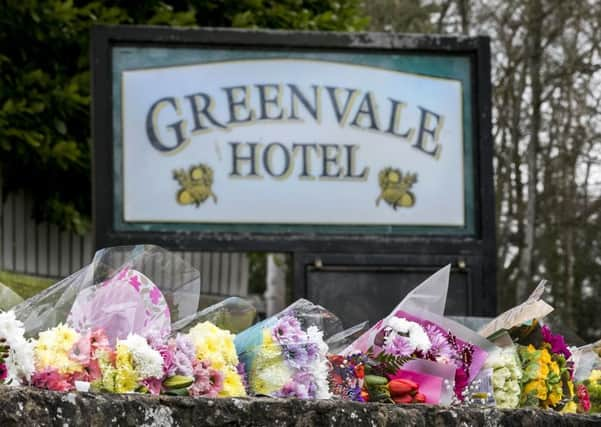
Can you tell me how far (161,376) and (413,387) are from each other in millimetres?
600

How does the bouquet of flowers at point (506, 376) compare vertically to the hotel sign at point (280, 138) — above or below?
below

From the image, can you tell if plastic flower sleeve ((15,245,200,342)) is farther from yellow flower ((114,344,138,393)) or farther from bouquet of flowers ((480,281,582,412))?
bouquet of flowers ((480,281,582,412))

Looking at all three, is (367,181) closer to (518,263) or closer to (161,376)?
(161,376)

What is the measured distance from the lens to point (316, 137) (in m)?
8.74

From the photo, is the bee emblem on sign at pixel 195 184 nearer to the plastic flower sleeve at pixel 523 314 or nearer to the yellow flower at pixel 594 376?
the yellow flower at pixel 594 376

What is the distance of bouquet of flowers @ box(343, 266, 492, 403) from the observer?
3.01m

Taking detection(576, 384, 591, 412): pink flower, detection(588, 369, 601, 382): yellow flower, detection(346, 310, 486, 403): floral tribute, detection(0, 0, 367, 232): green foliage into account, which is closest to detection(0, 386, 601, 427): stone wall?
detection(346, 310, 486, 403): floral tribute

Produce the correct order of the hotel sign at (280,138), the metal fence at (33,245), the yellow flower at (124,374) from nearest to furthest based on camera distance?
the yellow flower at (124,374) < the hotel sign at (280,138) < the metal fence at (33,245)

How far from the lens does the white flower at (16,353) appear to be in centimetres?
246

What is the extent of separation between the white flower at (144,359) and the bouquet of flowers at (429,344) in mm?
564

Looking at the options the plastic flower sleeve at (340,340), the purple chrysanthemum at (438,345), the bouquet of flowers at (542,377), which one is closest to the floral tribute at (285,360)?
the purple chrysanthemum at (438,345)

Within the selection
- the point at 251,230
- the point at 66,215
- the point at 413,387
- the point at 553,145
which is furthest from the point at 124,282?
the point at 553,145

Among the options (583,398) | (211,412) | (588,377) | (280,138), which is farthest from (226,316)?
(280,138)

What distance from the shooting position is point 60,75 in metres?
10.9
